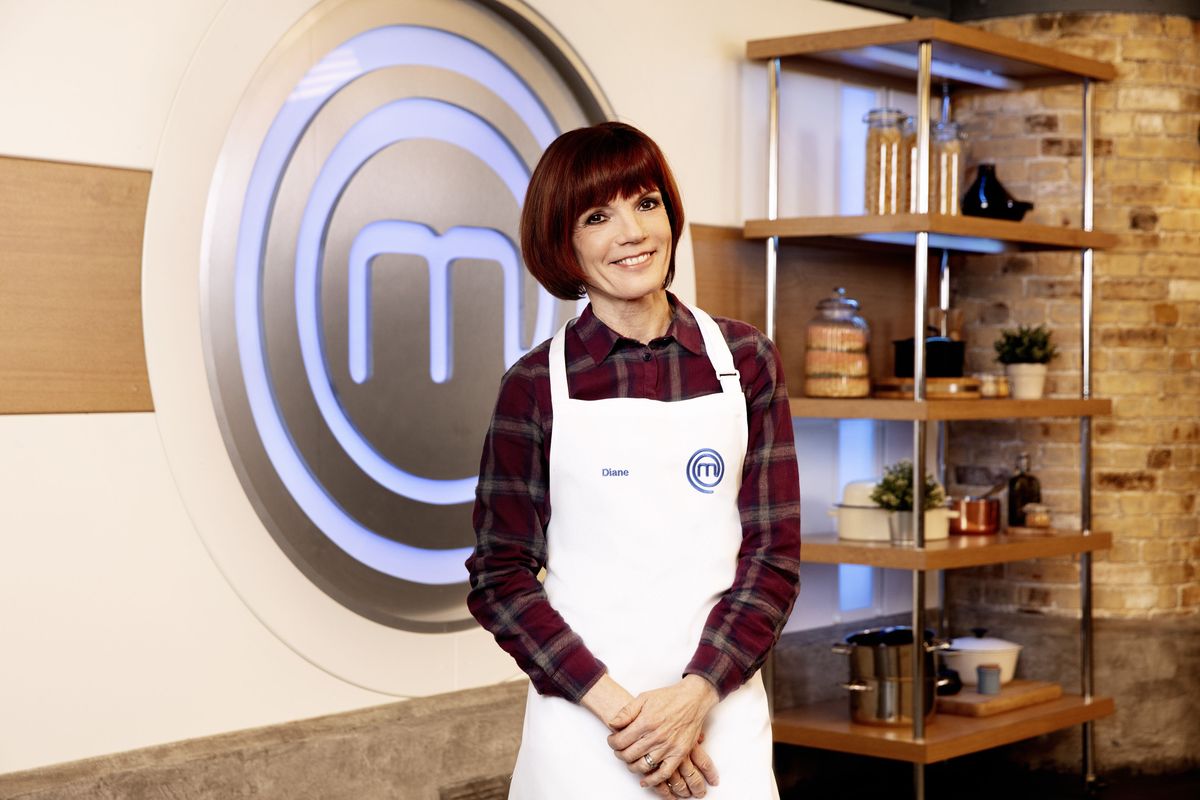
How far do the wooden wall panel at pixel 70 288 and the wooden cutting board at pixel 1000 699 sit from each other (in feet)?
7.65

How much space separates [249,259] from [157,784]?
1020mm

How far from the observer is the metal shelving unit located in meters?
3.65

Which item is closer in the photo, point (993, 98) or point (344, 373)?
point (344, 373)

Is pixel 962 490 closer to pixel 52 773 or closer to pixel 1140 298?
pixel 1140 298

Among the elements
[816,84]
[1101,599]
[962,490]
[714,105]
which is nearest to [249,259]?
[714,105]

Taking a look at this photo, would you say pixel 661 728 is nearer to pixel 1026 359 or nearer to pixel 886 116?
pixel 886 116

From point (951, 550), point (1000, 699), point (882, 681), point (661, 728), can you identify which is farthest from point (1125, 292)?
point (661, 728)

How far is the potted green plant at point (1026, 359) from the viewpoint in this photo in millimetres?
4129

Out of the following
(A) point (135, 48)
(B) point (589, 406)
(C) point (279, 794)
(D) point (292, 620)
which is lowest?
(C) point (279, 794)

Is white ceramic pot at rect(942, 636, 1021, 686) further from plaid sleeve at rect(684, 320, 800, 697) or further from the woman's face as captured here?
the woman's face

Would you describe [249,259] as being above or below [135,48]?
below

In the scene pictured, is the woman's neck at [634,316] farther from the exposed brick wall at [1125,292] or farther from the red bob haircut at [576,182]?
the exposed brick wall at [1125,292]

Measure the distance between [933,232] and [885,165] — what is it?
301mm

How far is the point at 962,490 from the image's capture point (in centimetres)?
448
